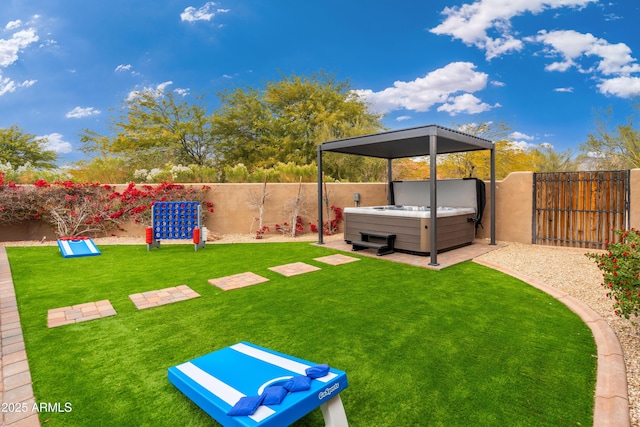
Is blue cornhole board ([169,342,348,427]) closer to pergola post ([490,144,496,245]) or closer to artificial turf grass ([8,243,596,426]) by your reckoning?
artificial turf grass ([8,243,596,426])

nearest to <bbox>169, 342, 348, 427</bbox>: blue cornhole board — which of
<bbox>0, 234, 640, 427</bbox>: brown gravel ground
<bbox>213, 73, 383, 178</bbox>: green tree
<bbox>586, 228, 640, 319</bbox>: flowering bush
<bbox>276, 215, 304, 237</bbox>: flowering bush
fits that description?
<bbox>0, 234, 640, 427</bbox>: brown gravel ground

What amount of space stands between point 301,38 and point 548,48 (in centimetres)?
1163

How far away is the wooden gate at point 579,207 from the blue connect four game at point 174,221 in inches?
280

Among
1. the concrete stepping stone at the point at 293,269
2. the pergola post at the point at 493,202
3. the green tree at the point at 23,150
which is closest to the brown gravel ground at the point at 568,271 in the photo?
the pergola post at the point at 493,202

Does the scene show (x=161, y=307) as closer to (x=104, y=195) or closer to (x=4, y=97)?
(x=104, y=195)

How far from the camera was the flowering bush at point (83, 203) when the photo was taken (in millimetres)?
7805

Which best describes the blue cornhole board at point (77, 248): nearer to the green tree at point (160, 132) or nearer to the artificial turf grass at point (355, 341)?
the artificial turf grass at point (355, 341)

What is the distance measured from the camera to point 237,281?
4582mm

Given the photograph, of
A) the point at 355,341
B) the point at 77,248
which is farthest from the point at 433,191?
the point at 77,248

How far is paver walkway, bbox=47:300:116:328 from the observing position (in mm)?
3236

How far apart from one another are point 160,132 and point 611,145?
21677 millimetres

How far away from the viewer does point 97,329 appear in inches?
121

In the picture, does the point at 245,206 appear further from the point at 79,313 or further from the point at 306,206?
the point at 79,313

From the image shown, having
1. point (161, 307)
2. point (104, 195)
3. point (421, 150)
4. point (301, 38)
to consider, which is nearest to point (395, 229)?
point (421, 150)
